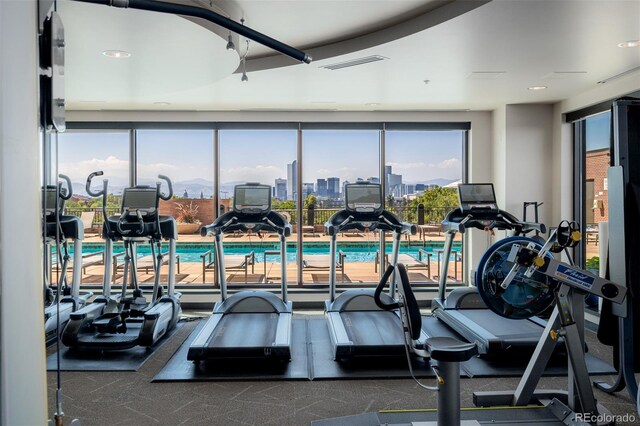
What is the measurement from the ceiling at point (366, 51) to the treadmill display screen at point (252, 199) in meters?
1.22

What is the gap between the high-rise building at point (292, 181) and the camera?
24.3 ft

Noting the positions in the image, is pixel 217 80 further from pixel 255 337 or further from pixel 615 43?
pixel 615 43

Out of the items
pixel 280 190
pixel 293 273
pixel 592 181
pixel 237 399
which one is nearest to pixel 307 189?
pixel 280 190

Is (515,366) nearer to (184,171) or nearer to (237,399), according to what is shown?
(237,399)

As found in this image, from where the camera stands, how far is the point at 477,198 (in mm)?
5723

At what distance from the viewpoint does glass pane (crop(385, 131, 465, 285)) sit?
24.4 feet

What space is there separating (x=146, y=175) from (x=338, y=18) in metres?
4.65

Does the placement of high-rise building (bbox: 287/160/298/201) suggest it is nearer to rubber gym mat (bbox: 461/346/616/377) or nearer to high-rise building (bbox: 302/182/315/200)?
high-rise building (bbox: 302/182/315/200)

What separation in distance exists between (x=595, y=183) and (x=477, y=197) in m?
1.80

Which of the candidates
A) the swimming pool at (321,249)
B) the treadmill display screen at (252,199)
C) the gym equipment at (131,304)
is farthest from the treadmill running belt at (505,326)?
the gym equipment at (131,304)

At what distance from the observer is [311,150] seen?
736 centimetres

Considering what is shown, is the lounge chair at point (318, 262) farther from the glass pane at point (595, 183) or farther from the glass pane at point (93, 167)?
the glass pane at point (595, 183)

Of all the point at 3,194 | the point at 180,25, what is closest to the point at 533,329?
the point at 180,25

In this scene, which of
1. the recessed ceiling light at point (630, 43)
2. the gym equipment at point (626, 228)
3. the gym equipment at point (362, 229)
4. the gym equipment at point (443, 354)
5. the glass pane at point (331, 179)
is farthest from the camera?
the glass pane at point (331, 179)
